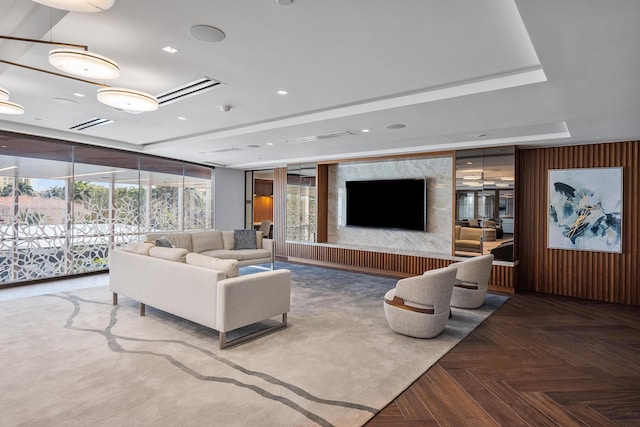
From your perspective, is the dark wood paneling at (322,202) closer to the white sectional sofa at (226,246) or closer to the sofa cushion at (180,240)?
the white sectional sofa at (226,246)

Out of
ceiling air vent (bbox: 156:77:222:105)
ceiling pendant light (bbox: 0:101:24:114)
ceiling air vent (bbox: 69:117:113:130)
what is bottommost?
ceiling pendant light (bbox: 0:101:24:114)

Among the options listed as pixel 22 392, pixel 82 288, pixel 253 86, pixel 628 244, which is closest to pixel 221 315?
pixel 22 392

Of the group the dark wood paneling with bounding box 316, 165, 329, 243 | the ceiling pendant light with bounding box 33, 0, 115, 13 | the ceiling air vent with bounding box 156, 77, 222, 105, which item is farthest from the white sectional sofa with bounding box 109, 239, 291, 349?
the dark wood paneling with bounding box 316, 165, 329, 243

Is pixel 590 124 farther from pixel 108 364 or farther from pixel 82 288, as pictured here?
pixel 82 288

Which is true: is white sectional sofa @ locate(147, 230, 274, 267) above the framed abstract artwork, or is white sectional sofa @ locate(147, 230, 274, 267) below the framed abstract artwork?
below

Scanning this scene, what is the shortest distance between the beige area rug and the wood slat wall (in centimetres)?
200

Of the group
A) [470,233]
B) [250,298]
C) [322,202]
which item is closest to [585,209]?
[470,233]

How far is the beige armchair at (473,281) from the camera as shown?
191 inches

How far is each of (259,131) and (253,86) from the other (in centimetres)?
171

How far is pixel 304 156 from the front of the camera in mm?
7922

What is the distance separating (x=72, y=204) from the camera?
659 centimetres

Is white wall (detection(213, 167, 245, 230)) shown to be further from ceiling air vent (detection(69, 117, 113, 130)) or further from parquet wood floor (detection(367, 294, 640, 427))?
parquet wood floor (detection(367, 294, 640, 427))

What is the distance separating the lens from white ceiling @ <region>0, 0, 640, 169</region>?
7.38 ft

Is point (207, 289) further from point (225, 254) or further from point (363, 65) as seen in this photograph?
point (225, 254)
